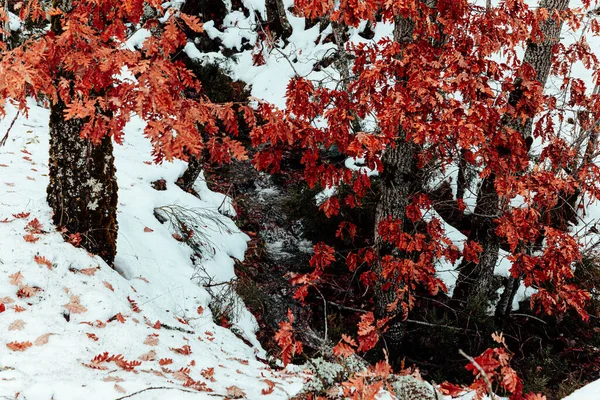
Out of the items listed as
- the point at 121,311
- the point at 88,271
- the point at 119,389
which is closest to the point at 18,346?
the point at 119,389

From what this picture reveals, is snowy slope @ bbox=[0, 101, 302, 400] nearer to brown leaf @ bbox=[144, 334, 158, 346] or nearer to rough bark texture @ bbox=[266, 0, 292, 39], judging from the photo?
brown leaf @ bbox=[144, 334, 158, 346]

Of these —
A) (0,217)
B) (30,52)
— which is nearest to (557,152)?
(30,52)

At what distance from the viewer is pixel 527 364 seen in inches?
219

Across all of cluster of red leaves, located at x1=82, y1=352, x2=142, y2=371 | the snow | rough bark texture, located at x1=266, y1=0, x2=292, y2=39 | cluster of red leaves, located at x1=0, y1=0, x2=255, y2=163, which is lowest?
cluster of red leaves, located at x1=82, y1=352, x2=142, y2=371

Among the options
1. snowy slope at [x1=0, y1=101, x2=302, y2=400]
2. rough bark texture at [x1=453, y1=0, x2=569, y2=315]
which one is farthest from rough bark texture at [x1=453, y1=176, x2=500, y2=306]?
snowy slope at [x1=0, y1=101, x2=302, y2=400]

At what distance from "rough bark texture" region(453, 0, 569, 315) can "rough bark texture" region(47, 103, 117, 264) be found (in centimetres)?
439

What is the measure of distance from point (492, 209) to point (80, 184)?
5124 mm

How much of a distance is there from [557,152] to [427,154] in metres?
1.53

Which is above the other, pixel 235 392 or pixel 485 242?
pixel 485 242

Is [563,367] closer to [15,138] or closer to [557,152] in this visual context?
[557,152]

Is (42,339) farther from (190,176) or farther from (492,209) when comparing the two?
(492,209)

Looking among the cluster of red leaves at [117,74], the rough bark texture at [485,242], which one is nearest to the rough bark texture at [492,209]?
the rough bark texture at [485,242]

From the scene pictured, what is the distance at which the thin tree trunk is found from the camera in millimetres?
3998

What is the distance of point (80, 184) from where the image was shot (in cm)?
416
